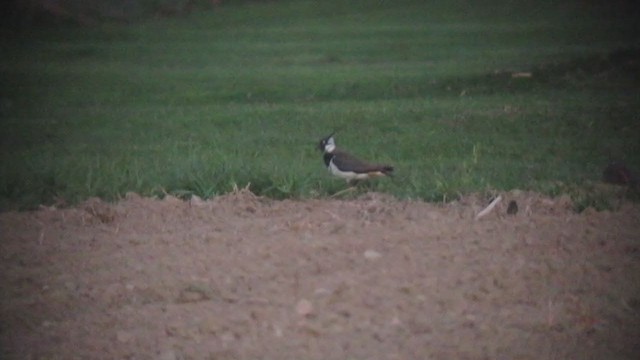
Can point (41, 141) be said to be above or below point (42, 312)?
below

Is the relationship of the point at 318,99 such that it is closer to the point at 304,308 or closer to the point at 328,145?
the point at 328,145

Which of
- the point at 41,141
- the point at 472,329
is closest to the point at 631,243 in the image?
the point at 472,329

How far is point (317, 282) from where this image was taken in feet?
14.9

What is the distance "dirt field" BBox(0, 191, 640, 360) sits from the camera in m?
3.98

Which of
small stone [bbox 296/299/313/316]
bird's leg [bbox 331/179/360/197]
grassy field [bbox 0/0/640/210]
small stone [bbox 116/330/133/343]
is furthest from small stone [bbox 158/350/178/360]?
bird's leg [bbox 331/179/360/197]

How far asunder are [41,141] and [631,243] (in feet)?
24.9

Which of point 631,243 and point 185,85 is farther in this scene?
point 185,85

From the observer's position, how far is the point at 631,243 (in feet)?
17.0

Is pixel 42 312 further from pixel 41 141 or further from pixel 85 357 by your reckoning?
pixel 41 141

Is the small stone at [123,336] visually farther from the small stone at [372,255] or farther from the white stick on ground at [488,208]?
the white stick on ground at [488,208]

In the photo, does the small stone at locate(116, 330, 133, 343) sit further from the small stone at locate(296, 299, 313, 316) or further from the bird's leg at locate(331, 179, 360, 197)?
the bird's leg at locate(331, 179, 360, 197)

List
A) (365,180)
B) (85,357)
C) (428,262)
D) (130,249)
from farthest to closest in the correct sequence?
(365,180)
(130,249)
(428,262)
(85,357)

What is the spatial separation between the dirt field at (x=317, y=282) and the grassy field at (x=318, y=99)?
0.80 metres

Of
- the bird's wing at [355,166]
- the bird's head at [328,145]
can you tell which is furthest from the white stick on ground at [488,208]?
the bird's head at [328,145]
